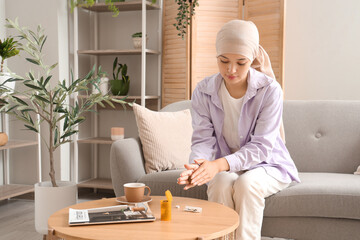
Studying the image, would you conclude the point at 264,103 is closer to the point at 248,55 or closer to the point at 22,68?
the point at 248,55

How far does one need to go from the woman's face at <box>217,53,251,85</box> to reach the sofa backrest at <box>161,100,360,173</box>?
0.90 metres

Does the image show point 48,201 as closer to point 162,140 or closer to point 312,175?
point 162,140

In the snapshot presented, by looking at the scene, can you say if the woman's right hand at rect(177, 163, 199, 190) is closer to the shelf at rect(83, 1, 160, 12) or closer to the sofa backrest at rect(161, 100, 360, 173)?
the sofa backrest at rect(161, 100, 360, 173)

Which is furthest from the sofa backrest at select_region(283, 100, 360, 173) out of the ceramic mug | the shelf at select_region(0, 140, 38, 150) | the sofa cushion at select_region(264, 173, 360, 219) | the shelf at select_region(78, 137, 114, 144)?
the shelf at select_region(0, 140, 38, 150)

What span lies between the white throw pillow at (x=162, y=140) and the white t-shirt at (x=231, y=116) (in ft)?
1.94

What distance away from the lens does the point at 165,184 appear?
2.42 metres

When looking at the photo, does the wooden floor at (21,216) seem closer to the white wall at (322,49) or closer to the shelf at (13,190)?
the shelf at (13,190)

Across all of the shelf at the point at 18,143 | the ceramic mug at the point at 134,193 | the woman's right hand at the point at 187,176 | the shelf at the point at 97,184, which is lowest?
the shelf at the point at 97,184

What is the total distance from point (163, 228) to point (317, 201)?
38.4 inches

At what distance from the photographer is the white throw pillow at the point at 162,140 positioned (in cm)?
259

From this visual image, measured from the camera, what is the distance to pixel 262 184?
6.34 ft

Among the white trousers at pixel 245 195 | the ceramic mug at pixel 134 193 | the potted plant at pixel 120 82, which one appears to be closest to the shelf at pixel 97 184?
the potted plant at pixel 120 82

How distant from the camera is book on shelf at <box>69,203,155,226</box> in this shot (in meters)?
1.46

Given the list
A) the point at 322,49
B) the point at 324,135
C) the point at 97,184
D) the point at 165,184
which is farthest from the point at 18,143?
the point at 322,49
